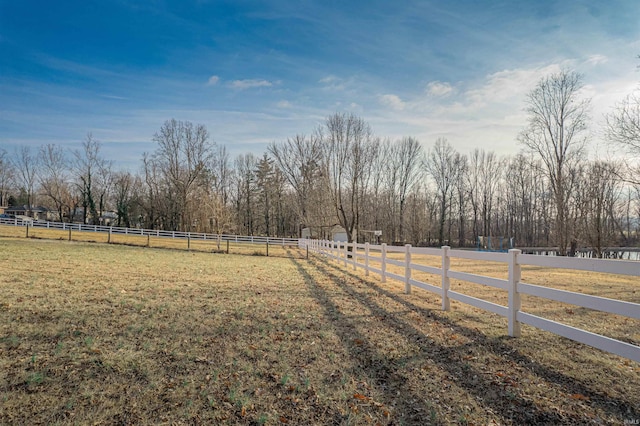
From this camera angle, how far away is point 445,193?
55.5 m

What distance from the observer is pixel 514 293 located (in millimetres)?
4555

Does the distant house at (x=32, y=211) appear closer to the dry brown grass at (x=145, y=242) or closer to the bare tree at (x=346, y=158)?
the dry brown grass at (x=145, y=242)

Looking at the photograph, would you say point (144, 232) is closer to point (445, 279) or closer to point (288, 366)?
point (445, 279)

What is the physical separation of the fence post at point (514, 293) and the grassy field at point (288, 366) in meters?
0.17

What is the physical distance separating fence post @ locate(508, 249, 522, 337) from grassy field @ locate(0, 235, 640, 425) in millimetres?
174

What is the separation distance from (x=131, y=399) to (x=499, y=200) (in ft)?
206

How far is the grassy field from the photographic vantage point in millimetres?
2828

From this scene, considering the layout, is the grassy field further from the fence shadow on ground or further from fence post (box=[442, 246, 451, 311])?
fence post (box=[442, 246, 451, 311])

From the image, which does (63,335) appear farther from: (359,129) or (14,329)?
(359,129)

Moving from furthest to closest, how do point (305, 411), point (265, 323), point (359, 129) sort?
1. point (359, 129)
2. point (265, 323)
3. point (305, 411)

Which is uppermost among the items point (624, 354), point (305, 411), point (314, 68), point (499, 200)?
point (314, 68)

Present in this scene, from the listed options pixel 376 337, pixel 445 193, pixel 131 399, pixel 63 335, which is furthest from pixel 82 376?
pixel 445 193

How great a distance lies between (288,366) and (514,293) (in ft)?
10.2

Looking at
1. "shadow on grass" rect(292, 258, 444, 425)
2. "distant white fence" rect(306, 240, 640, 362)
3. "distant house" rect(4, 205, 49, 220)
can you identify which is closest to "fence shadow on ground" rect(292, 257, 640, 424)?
"shadow on grass" rect(292, 258, 444, 425)
